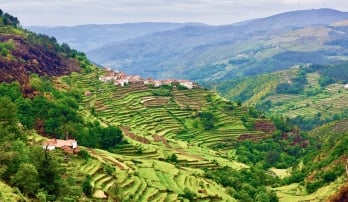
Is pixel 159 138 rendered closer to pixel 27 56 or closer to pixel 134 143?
pixel 134 143

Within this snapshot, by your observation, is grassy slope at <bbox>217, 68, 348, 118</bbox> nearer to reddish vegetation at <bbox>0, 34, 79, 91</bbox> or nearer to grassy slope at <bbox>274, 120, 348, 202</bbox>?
reddish vegetation at <bbox>0, 34, 79, 91</bbox>

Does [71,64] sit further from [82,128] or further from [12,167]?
[12,167]

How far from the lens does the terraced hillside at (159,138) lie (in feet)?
136

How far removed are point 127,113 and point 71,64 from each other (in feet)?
87.0

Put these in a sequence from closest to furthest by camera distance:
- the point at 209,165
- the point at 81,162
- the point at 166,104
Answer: the point at 81,162, the point at 209,165, the point at 166,104

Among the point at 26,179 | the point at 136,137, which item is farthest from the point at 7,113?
the point at 136,137

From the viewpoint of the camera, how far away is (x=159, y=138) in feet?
216

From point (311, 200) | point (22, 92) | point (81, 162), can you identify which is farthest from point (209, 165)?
point (22, 92)

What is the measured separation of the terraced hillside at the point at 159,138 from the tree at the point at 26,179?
7926mm

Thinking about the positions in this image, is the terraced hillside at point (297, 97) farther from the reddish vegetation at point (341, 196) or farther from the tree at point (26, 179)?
the tree at point (26, 179)

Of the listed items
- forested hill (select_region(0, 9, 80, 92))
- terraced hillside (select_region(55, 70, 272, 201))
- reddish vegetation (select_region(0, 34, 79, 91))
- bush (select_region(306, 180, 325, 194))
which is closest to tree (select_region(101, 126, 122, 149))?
terraced hillside (select_region(55, 70, 272, 201))

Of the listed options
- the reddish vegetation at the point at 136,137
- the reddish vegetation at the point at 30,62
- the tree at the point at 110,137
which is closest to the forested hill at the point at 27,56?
the reddish vegetation at the point at 30,62

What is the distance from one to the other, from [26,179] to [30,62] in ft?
198

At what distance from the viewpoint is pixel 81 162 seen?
139 feet
